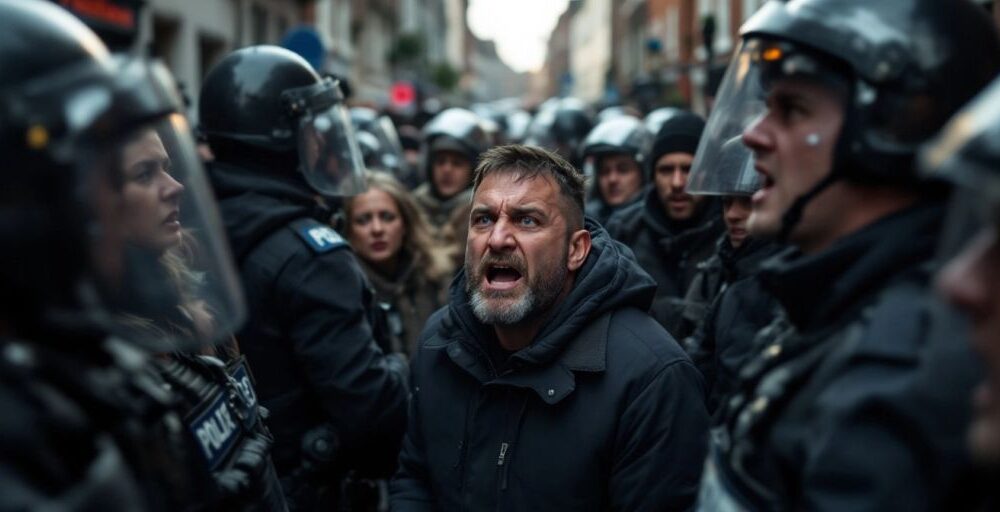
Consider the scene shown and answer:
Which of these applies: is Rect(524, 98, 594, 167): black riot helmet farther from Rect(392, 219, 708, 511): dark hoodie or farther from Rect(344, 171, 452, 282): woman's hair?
Rect(392, 219, 708, 511): dark hoodie

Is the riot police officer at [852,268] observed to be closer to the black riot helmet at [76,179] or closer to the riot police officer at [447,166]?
the black riot helmet at [76,179]

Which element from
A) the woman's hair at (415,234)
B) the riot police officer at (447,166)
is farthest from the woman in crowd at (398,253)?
the riot police officer at (447,166)

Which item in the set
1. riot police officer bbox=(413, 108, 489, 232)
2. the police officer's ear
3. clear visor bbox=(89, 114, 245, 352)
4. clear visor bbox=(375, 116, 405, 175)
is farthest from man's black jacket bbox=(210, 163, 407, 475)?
clear visor bbox=(375, 116, 405, 175)

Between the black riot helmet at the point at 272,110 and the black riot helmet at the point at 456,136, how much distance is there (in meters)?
3.47

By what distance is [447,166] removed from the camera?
7.66 meters

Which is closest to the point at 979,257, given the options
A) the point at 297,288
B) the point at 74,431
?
the point at 74,431

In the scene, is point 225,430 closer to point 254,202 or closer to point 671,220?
point 254,202

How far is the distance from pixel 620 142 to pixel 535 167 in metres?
3.58

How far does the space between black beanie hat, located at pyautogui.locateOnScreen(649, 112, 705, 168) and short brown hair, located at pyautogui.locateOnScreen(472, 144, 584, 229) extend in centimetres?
216

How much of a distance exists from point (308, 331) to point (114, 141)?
6.05 feet

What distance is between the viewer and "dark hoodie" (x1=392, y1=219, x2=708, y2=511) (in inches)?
108

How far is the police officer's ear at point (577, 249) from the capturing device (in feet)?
10.3

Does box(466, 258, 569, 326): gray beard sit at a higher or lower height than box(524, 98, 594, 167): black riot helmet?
higher

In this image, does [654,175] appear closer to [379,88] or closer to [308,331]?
[308,331]
